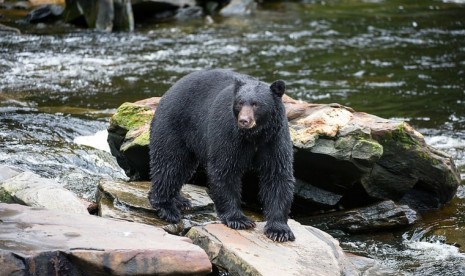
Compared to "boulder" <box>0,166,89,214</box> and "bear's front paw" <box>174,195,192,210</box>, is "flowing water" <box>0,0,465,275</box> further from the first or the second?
"bear's front paw" <box>174,195,192,210</box>

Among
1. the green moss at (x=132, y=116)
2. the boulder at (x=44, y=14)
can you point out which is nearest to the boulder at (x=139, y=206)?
the green moss at (x=132, y=116)

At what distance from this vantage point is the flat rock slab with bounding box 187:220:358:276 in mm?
6305

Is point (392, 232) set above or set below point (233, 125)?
below

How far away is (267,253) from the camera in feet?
21.6

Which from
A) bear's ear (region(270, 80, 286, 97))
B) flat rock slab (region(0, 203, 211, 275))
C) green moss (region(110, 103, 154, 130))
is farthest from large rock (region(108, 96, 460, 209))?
flat rock slab (region(0, 203, 211, 275))

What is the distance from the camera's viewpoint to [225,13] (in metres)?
25.1

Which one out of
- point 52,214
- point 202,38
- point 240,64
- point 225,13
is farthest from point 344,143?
point 225,13

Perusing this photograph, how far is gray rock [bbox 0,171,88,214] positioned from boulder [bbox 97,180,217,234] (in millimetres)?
267

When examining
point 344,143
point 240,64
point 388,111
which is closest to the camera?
point 344,143

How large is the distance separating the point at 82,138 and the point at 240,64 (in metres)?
6.84

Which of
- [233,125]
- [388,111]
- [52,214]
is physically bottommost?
[388,111]

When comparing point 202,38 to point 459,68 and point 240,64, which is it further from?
point 459,68

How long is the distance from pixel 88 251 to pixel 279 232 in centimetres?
193

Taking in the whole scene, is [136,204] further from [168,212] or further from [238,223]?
[238,223]
